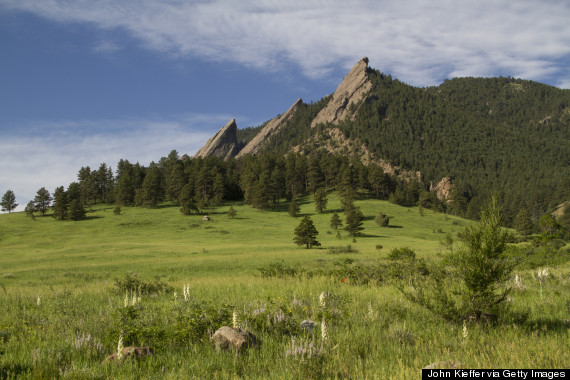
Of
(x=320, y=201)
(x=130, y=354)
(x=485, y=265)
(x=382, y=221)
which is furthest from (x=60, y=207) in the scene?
(x=485, y=265)

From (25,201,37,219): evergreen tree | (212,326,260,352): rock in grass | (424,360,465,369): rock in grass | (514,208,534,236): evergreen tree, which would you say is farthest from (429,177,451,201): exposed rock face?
(424,360,465,369): rock in grass

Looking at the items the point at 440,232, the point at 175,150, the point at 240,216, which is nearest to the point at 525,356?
the point at 440,232

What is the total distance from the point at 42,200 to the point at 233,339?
361 ft

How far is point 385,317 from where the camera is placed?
7391 mm

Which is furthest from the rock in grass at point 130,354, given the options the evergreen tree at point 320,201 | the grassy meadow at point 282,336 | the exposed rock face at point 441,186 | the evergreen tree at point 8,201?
the exposed rock face at point 441,186

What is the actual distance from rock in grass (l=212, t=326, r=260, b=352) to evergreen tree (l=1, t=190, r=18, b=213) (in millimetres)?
128803

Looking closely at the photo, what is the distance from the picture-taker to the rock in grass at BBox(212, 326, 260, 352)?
18.4ft

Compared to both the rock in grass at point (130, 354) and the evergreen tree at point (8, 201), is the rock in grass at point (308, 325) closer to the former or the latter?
the rock in grass at point (130, 354)

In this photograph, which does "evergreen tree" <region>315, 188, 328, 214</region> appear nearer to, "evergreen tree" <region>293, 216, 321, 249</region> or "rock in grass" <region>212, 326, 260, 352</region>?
"evergreen tree" <region>293, 216, 321, 249</region>

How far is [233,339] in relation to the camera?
5676mm

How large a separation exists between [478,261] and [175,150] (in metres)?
135

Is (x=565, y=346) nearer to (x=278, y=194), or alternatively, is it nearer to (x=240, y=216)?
(x=240, y=216)

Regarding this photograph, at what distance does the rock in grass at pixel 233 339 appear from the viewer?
561 centimetres

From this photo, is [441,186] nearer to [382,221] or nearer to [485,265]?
[382,221]
